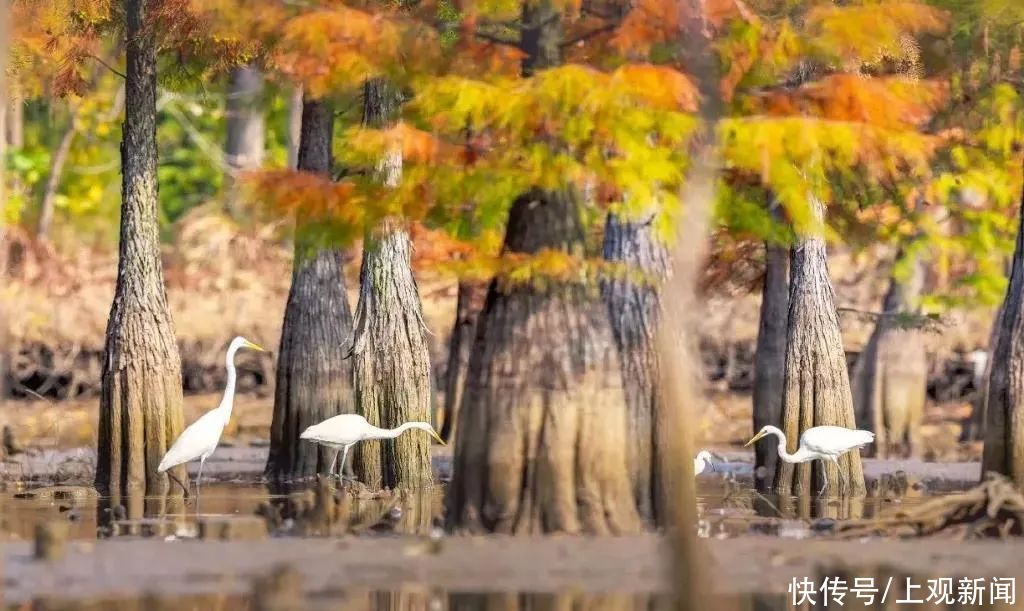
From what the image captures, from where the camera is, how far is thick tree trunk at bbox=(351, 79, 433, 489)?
25.3m

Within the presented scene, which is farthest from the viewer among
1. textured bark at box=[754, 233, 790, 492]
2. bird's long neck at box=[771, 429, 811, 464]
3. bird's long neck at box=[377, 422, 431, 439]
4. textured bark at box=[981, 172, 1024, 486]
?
textured bark at box=[754, 233, 790, 492]

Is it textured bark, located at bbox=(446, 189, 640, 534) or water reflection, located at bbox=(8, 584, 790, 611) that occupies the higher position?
textured bark, located at bbox=(446, 189, 640, 534)

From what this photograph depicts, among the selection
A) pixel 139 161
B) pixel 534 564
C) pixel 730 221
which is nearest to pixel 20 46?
pixel 139 161

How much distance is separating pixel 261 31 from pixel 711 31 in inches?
192

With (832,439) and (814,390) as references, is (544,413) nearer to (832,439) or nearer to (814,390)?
(832,439)

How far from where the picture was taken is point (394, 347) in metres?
25.3

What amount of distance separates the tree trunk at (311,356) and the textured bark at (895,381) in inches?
453

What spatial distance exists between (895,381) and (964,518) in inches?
716

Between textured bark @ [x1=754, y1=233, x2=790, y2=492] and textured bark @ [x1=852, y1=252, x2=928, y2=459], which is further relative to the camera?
textured bark @ [x1=852, y1=252, x2=928, y2=459]

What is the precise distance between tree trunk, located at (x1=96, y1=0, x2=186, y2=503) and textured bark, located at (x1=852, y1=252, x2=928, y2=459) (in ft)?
44.4

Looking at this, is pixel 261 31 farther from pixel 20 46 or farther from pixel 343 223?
pixel 20 46

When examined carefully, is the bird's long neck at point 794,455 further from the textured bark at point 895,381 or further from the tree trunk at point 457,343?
the textured bark at point 895,381

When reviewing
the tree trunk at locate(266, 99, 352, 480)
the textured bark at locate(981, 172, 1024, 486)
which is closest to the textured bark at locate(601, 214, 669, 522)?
the textured bark at locate(981, 172, 1024, 486)

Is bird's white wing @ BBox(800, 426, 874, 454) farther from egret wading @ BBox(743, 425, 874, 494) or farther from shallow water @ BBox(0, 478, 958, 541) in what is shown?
shallow water @ BBox(0, 478, 958, 541)
